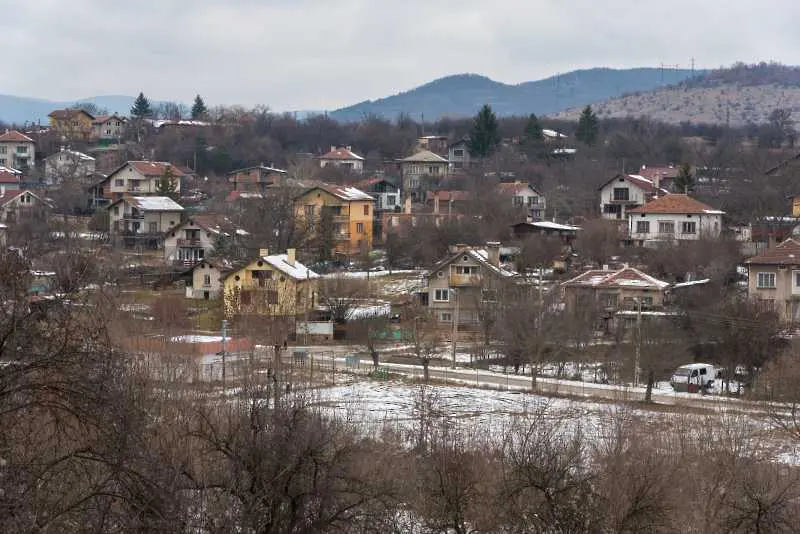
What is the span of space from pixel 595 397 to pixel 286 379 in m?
5.91

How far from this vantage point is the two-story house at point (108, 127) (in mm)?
63219

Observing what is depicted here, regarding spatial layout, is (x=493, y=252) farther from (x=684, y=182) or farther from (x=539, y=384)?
(x=684, y=182)

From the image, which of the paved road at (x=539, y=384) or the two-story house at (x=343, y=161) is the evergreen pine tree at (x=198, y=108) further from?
the paved road at (x=539, y=384)

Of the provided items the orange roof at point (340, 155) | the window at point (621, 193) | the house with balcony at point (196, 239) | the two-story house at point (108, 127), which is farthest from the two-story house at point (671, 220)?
the two-story house at point (108, 127)

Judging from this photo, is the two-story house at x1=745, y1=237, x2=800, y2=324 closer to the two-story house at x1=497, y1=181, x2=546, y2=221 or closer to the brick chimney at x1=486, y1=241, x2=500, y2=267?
the brick chimney at x1=486, y1=241, x2=500, y2=267

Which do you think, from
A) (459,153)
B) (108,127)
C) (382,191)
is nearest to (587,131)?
(459,153)

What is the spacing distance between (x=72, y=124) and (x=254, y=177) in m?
17.4

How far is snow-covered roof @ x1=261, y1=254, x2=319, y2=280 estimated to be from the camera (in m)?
28.4

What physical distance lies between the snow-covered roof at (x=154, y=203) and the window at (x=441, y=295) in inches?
552

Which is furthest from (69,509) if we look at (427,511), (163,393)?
(163,393)

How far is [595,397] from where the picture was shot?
66.4ft

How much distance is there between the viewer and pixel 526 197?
4366 centimetres

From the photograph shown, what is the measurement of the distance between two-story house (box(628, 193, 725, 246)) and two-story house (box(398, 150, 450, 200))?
58.4ft

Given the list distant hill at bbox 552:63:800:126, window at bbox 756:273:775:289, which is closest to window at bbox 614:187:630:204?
window at bbox 756:273:775:289
